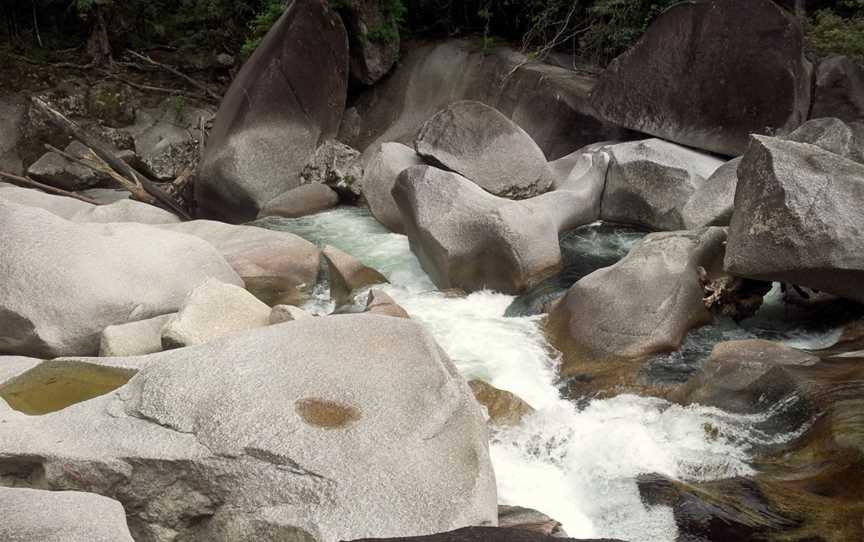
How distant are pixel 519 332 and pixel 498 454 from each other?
1.92 meters

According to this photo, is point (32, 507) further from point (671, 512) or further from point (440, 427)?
point (671, 512)

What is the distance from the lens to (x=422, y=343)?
14.2ft

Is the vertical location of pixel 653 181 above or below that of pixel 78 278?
below

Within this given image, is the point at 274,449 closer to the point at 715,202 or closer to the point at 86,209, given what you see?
the point at 715,202

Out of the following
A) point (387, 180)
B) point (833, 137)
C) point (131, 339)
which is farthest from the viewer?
point (387, 180)

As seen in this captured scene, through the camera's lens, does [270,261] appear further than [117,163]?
No

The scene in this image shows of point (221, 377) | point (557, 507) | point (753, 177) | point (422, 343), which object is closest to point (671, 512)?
point (557, 507)

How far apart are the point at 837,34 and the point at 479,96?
5.16m

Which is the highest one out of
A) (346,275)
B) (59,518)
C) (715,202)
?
(59,518)

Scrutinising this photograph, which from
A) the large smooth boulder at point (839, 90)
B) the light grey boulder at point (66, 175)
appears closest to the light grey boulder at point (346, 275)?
the large smooth boulder at point (839, 90)

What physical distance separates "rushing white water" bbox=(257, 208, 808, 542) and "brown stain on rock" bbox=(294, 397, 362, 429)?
3.99 feet

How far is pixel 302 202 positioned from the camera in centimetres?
1104

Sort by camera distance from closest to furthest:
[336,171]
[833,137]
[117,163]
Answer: [833,137], [117,163], [336,171]

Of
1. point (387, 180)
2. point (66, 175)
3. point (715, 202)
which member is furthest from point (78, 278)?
point (66, 175)
